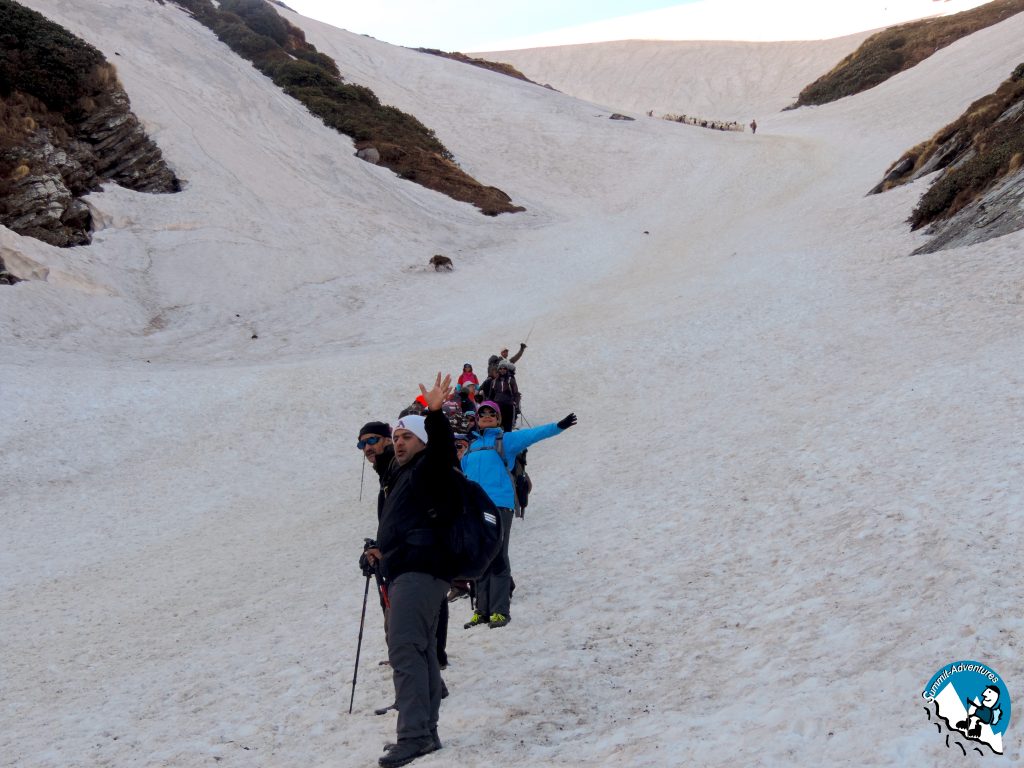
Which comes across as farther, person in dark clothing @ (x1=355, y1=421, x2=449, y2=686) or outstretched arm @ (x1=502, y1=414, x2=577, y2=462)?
outstretched arm @ (x1=502, y1=414, x2=577, y2=462)

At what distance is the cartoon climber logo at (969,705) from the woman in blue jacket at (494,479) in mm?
3411

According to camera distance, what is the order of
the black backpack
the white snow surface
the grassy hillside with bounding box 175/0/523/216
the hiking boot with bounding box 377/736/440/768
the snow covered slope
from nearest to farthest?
the hiking boot with bounding box 377/736/440/768 → the black backpack → the white snow surface → the grassy hillside with bounding box 175/0/523/216 → the snow covered slope

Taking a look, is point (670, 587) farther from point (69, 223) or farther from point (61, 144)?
point (61, 144)

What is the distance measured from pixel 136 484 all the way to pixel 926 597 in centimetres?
1171

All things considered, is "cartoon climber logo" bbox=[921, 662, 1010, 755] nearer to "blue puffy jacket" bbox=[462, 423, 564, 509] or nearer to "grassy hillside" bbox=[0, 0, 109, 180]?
"blue puffy jacket" bbox=[462, 423, 564, 509]

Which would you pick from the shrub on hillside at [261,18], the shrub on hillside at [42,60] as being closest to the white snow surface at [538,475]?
the shrub on hillside at [42,60]

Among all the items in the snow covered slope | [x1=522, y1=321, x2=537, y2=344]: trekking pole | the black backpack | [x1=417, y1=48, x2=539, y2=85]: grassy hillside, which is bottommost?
the black backpack

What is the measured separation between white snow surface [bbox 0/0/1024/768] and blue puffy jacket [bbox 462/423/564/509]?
43.9 inches

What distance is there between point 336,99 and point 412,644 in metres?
46.7

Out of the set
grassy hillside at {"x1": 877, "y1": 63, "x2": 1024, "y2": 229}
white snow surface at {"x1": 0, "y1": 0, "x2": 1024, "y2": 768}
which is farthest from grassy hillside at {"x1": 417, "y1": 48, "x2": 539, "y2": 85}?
grassy hillside at {"x1": 877, "y1": 63, "x2": 1024, "y2": 229}

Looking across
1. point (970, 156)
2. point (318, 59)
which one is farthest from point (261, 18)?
point (970, 156)

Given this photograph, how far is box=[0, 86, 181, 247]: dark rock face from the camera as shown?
23.8 meters

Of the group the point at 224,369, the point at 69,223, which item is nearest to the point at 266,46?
the point at 69,223

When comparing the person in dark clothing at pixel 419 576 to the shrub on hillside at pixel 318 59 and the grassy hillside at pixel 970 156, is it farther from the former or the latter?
the shrub on hillside at pixel 318 59
